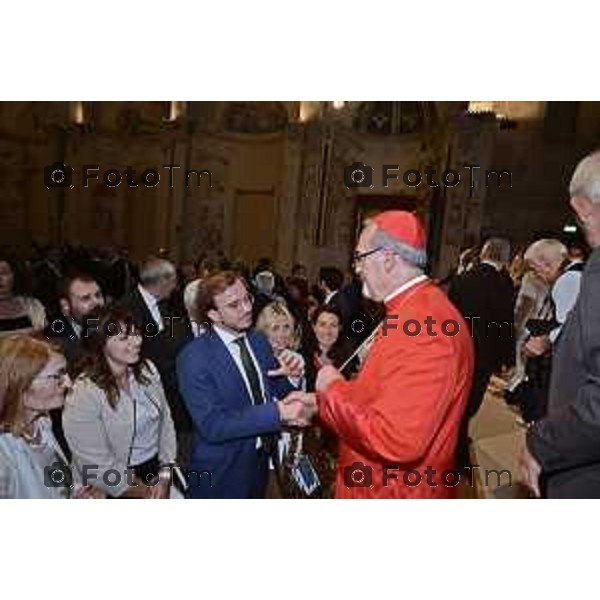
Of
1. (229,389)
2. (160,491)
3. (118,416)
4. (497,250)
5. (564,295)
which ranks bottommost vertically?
(160,491)

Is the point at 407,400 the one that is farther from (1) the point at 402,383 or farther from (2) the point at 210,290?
(2) the point at 210,290

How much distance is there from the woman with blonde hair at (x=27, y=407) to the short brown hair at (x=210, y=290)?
1.49ft

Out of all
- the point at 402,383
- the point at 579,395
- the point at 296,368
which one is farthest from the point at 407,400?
the point at 296,368

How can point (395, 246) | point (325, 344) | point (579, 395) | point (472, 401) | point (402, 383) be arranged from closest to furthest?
1. point (579, 395)
2. point (402, 383)
3. point (395, 246)
4. point (325, 344)
5. point (472, 401)

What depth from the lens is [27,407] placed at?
77.5 inches

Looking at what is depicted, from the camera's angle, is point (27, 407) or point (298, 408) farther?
point (298, 408)

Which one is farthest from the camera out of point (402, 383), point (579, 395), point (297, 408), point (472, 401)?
point (472, 401)

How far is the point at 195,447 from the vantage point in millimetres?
2340

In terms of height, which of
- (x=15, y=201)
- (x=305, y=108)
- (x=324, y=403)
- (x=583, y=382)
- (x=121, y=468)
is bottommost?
(x=121, y=468)

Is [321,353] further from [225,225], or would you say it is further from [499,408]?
[499,408]

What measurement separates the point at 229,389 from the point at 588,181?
1.21 meters

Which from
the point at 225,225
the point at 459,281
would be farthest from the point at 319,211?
the point at 459,281

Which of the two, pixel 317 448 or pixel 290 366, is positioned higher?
pixel 290 366

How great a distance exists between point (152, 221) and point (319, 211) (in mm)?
599
